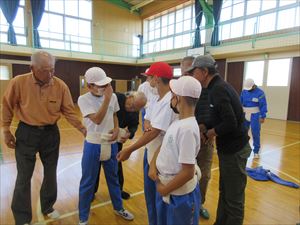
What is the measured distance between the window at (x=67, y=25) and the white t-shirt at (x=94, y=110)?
12.2m

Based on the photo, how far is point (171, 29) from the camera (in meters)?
14.6

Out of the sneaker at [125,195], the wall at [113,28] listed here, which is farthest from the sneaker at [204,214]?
the wall at [113,28]

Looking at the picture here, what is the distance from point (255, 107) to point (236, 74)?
7054 millimetres

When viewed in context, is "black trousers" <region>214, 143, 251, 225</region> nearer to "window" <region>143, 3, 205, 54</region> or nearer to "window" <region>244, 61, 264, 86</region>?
"window" <region>244, 61, 264, 86</region>

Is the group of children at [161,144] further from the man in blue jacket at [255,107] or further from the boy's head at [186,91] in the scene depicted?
the man in blue jacket at [255,107]

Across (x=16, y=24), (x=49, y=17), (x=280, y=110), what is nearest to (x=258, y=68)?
(x=280, y=110)

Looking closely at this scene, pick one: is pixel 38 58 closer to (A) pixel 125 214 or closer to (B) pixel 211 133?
(B) pixel 211 133

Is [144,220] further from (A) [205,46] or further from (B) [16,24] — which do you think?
(B) [16,24]

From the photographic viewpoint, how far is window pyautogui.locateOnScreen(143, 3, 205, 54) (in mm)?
13227

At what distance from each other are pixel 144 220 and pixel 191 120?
152 centimetres

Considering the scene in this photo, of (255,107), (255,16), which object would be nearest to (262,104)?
(255,107)

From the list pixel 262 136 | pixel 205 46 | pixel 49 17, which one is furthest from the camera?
pixel 49 17

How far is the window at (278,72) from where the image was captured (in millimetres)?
9266

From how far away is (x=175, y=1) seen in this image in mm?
13664
